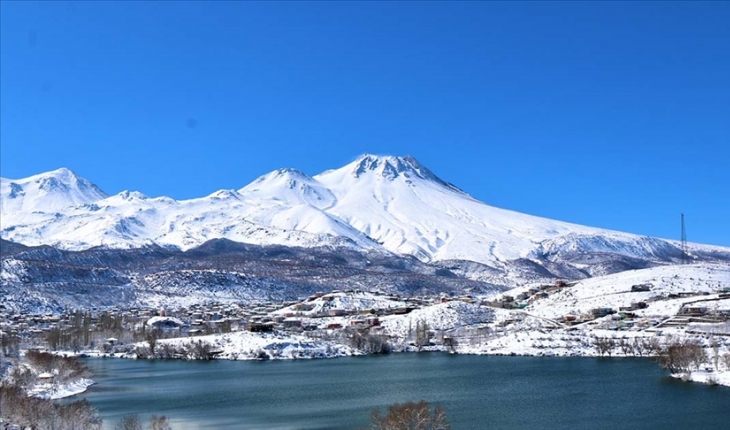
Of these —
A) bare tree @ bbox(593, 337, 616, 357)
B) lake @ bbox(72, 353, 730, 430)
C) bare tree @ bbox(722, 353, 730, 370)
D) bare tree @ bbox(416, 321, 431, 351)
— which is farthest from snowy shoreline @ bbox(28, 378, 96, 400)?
bare tree @ bbox(722, 353, 730, 370)

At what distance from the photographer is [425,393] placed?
169 feet

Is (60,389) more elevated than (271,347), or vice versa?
(271,347)

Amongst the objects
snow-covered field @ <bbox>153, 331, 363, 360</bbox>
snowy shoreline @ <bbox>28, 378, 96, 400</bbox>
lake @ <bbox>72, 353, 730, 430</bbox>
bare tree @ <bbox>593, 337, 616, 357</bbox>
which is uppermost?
snow-covered field @ <bbox>153, 331, 363, 360</bbox>

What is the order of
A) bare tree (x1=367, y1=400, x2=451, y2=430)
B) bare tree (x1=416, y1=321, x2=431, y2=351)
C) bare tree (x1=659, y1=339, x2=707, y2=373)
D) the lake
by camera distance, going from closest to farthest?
bare tree (x1=367, y1=400, x2=451, y2=430)
the lake
bare tree (x1=659, y1=339, x2=707, y2=373)
bare tree (x1=416, y1=321, x2=431, y2=351)

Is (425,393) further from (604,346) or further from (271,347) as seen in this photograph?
(271,347)

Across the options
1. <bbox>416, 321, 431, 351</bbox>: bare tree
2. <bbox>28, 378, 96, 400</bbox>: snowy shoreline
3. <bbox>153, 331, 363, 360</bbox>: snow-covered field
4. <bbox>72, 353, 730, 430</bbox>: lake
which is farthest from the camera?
<bbox>416, 321, 431, 351</bbox>: bare tree

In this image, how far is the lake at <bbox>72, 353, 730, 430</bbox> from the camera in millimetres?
41344

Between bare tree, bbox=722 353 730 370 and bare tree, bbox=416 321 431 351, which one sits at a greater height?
bare tree, bbox=416 321 431 351

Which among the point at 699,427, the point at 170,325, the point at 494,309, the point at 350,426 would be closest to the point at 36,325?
the point at 170,325

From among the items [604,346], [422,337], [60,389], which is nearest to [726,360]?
[604,346]

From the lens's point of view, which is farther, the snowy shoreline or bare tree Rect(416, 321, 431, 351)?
bare tree Rect(416, 321, 431, 351)

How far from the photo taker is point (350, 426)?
39719 millimetres

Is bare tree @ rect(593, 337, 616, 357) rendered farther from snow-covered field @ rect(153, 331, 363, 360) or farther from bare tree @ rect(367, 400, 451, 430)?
bare tree @ rect(367, 400, 451, 430)

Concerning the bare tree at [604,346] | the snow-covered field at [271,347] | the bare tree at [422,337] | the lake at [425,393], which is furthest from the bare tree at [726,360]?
the snow-covered field at [271,347]
